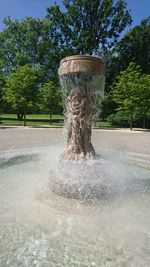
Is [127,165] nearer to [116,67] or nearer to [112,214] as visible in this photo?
[112,214]

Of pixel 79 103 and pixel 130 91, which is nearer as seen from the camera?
pixel 79 103

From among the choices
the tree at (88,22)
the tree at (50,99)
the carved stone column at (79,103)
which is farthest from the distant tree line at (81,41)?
the carved stone column at (79,103)

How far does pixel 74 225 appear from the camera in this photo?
3.77m

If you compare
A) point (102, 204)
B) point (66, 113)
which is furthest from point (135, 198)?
point (66, 113)

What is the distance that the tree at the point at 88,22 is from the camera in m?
31.9

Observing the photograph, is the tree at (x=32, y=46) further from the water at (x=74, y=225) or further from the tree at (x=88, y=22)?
the water at (x=74, y=225)

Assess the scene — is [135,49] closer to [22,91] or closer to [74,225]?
[22,91]

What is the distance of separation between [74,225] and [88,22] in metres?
32.4

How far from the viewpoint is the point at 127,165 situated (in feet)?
23.6

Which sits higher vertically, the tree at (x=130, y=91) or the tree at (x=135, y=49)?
the tree at (x=135, y=49)

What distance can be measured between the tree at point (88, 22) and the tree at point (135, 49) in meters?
1.54

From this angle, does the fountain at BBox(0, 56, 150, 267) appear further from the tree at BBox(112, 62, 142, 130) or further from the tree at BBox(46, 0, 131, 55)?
the tree at BBox(46, 0, 131, 55)

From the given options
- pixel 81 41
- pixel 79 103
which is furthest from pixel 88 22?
pixel 79 103

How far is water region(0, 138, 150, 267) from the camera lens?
3.01 metres
